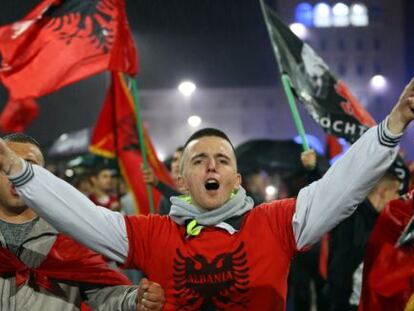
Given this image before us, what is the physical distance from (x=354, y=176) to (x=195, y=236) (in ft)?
2.57

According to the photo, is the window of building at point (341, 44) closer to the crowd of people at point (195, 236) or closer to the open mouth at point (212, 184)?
the crowd of people at point (195, 236)

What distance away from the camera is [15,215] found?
12.9ft

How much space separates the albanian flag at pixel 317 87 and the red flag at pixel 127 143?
8.49 feet

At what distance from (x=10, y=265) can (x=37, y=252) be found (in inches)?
6.0

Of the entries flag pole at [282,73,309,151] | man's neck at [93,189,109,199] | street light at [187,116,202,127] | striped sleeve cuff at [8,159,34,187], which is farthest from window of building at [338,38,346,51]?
striped sleeve cuff at [8,159,34,187]

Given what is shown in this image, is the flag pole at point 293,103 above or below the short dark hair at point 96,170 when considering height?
above

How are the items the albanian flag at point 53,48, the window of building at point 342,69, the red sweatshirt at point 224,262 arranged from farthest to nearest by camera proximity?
the window of building at point 342,69 → the albanian flag at point 53,48 → the red sweatshirt at point 224,262

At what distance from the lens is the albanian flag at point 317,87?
6020mm

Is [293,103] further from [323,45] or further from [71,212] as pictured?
[323,45]

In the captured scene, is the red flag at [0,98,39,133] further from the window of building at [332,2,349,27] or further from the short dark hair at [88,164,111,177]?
the window of building at [332,2,349,27]

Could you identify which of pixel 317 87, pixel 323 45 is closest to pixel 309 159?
pixel 317 87

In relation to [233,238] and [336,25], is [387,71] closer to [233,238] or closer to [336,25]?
[336,25]

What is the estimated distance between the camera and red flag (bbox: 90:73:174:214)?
8.75 meters

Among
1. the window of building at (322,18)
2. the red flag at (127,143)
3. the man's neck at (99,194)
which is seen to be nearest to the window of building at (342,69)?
the window of building at (322,18)
